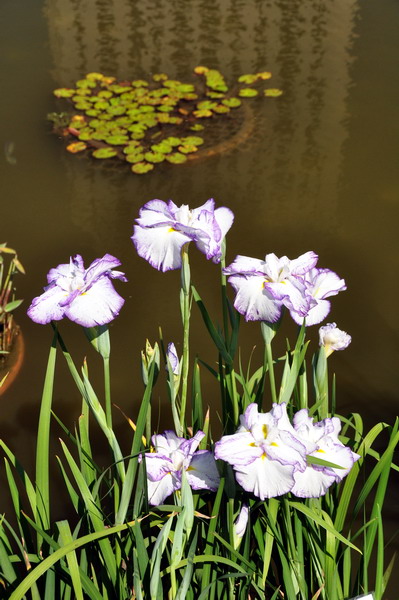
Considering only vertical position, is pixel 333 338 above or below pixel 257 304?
below

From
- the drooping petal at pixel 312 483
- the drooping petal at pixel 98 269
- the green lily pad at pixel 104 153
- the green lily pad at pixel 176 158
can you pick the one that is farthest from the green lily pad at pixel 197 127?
the drooping petal at pixel 312 483

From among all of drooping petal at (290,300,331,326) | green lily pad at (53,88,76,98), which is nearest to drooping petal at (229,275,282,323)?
drooping petal at (290,300,331,326)

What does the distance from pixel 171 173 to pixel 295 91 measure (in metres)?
1.08

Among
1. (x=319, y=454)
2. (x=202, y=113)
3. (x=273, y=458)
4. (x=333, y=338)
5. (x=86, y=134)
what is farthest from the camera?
(x=202, y=113)

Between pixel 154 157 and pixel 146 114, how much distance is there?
47 centimetres

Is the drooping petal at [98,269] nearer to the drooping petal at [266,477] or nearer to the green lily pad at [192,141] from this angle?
the drooping petal at [266,477]

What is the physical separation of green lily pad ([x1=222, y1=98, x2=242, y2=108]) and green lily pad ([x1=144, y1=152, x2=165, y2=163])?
625mm

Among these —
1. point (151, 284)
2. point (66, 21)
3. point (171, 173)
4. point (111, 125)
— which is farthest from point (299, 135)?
point (66, 21)

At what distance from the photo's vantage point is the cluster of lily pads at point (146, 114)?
13.0 feet

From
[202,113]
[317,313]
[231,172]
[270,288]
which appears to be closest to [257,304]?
[270,288]

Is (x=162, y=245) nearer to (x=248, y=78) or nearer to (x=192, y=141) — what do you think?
(x=192, y=141)

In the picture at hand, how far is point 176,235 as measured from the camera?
1199 millimetres

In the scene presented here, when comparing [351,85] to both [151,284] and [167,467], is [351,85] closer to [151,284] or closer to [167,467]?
[151,284]

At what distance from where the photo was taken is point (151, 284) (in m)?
3.24
